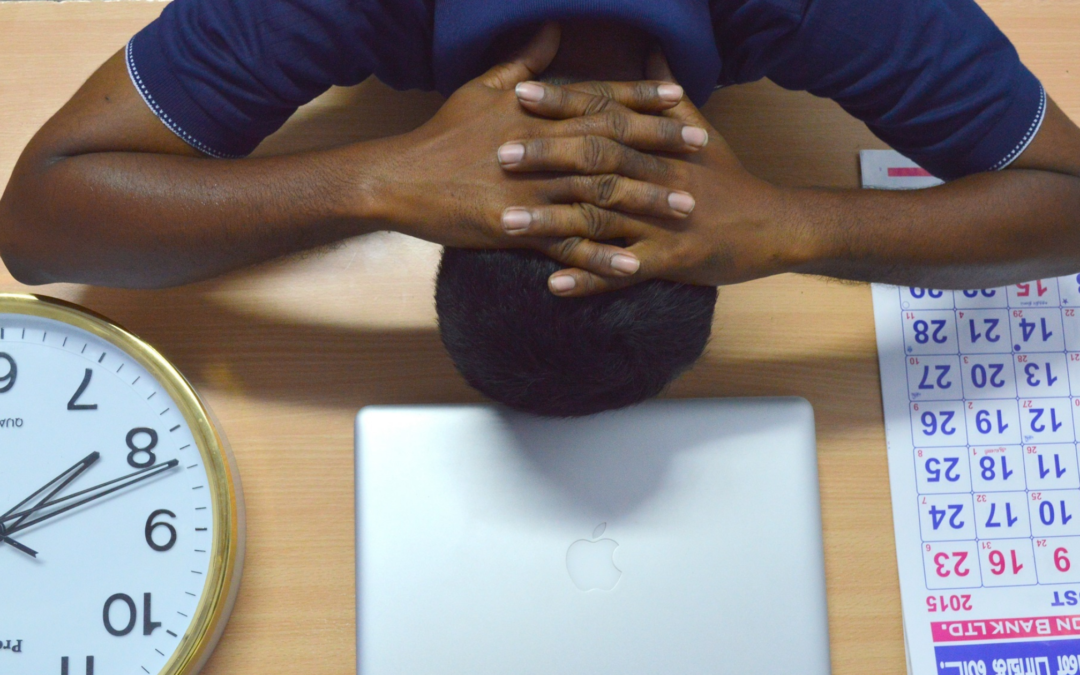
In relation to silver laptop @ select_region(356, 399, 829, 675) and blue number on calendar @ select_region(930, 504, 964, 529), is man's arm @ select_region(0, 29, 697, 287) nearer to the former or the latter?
silver laptop @ select_region(356, 399, 829, 675)

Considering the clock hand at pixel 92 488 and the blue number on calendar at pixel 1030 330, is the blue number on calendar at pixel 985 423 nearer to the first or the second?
the blue number on calendar at pixel 1030 330

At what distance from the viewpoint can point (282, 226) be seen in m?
0.59

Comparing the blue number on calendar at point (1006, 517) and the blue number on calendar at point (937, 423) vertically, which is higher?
the blue number on calendar at point (937, 423)

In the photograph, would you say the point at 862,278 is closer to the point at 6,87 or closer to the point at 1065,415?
the point at 1065,415

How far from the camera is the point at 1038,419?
771 mm

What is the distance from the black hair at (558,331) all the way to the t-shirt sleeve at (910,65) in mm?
241

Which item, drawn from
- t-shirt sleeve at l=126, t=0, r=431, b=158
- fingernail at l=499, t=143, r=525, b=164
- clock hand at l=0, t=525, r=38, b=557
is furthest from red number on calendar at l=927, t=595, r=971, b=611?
clock hand at l=0, t=525, r=38, b=557

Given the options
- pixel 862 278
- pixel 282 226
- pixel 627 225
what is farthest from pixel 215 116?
pixel 862 278

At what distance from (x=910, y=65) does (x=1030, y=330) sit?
0.33 m

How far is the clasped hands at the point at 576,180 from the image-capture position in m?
0.53

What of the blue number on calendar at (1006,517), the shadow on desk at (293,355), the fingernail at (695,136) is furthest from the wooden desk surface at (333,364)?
the fingernail at (695,136)

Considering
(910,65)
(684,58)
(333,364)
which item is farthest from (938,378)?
(333,364)

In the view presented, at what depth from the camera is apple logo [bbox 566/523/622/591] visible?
64cm

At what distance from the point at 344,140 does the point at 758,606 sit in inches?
22.8
